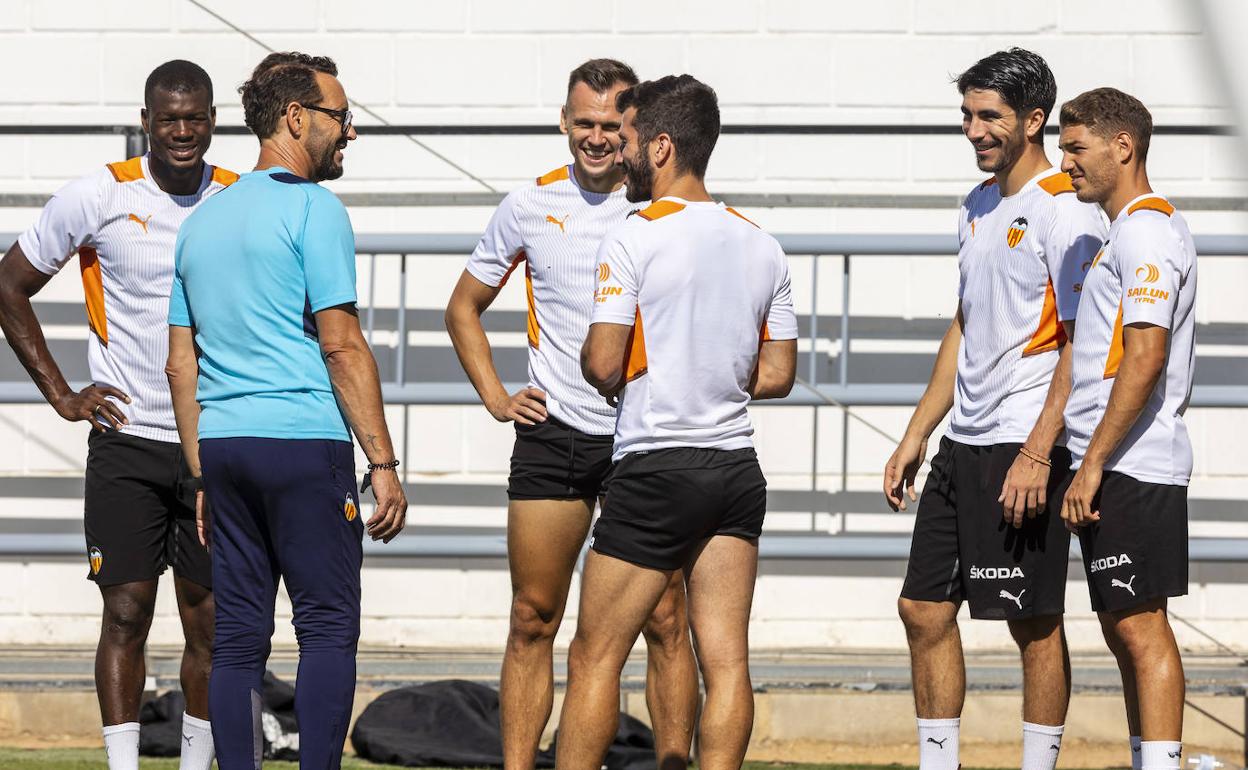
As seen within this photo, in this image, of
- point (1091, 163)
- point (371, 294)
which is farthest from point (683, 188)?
point (371, 294)

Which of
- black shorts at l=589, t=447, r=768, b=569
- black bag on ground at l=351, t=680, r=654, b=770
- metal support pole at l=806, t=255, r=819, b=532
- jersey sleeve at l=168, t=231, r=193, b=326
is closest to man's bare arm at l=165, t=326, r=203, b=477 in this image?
jersey sleeve at l=168, t=231, r=193, b=326

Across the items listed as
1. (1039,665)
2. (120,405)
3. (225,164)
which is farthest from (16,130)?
(1039,665)

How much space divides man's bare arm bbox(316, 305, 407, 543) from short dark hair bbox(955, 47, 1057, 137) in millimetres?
1510

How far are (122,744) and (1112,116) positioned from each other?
106 inches

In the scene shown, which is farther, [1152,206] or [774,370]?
[1152,206]

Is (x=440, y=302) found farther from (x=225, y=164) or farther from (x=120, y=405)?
(x=120, y=405)

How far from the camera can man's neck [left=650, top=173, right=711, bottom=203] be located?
3.23 metres

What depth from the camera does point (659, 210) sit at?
3176 millimetres

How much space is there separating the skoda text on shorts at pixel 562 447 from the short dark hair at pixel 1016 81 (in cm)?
85

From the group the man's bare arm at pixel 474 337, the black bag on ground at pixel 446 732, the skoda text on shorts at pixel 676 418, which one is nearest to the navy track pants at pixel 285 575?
the skoda text on shorts at pixel 676 418

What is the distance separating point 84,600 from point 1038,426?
357 centimetres

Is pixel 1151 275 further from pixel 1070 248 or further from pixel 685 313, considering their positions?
pixel 685 313

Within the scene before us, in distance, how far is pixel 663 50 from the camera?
19.0ft

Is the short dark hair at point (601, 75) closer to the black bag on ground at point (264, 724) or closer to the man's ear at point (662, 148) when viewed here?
the man's ear at point (662, 148)
